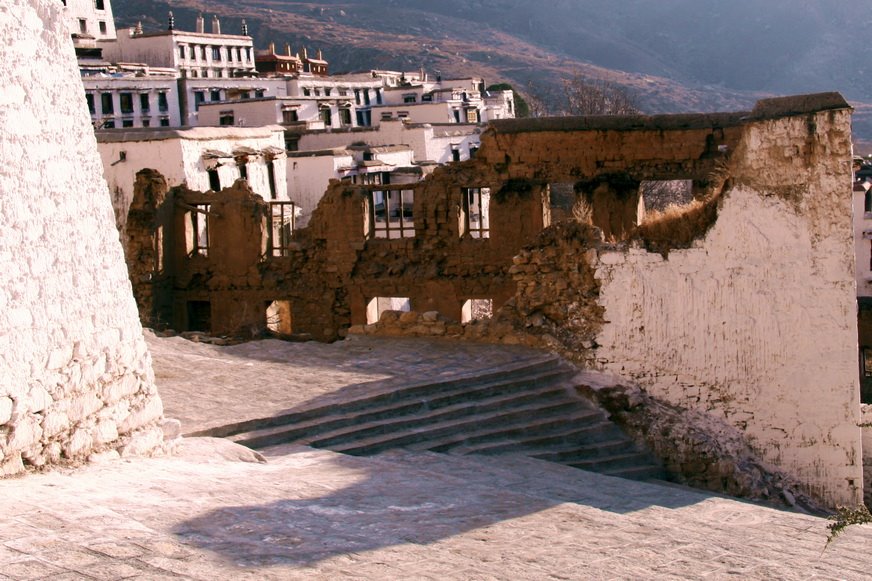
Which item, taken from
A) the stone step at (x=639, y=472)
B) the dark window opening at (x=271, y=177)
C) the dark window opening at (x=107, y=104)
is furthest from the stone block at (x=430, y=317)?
the dark window opening at (x=107, y=104)

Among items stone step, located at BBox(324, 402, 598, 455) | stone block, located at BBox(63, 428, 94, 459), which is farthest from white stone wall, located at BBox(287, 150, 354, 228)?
stone block, located at BBox(63, 428, 94, 459)

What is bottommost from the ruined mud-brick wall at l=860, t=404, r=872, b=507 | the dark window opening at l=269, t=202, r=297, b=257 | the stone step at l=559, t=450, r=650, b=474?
the ruined mud-brick wall at l=860, t=404, r=872, b=507

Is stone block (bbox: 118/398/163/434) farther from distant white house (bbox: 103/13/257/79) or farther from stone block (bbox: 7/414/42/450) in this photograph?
distant white house (bbox: 103/13/257/79)

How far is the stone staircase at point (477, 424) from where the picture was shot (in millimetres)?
10766

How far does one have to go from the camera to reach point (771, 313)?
13.5m

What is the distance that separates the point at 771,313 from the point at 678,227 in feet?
4.65

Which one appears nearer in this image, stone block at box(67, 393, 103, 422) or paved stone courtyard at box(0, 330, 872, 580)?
paved stone courtyard at box(0, 330, 872, 580)

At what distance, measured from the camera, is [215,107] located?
1574 inches

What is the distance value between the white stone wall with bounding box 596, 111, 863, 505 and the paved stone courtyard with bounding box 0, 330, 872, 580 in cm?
267

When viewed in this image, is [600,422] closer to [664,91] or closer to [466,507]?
[466,507]

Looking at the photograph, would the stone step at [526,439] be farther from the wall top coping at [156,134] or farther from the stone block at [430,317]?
the wall top coping at [156,134]

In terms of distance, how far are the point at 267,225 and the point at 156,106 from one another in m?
26.3

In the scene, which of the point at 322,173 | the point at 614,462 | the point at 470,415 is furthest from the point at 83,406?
the point at 322,173

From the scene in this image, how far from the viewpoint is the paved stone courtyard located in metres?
6.08
